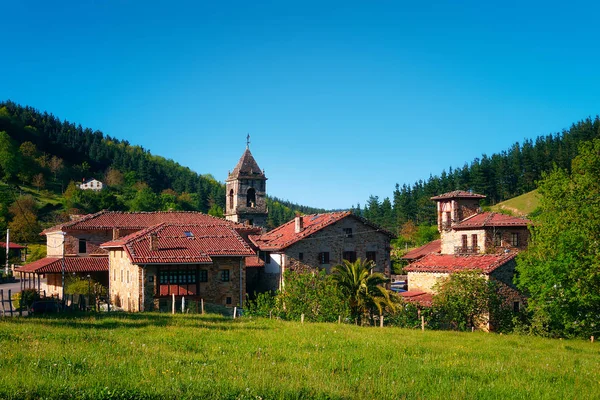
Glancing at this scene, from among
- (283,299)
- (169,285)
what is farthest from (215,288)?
(283,299)

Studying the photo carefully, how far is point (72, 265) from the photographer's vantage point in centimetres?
4712

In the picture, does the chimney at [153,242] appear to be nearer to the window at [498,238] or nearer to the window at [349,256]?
the window at [349,256]

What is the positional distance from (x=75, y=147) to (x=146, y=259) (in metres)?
154

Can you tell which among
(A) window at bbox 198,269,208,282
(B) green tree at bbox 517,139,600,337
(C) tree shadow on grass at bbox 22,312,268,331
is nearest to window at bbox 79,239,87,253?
(A) window at bbox 198,269,208,282

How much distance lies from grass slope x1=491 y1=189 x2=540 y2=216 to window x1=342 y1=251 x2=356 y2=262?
6553cm

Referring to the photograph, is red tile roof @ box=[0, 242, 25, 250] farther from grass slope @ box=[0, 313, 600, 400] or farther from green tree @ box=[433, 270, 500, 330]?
green tree @ box=[433, 270, 500, 330]

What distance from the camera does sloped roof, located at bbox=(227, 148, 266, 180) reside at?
5703cm

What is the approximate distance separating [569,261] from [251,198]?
110 feet

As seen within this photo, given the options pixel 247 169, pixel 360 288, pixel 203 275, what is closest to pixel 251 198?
pixel 247 169

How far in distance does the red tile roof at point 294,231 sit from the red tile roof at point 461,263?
482 centimetres

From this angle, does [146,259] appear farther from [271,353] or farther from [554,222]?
[554,222]

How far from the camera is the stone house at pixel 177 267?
119 feet

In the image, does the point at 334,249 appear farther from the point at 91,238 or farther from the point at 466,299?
the point at 91,238

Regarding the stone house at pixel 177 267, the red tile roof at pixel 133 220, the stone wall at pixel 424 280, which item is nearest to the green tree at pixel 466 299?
the stone wall at pixel 424 280
